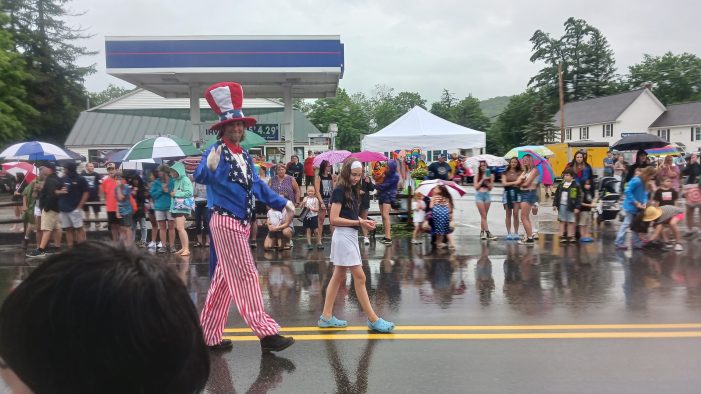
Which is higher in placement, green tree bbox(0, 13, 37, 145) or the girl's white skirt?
green tree bbox(0, 13, 37, 145)

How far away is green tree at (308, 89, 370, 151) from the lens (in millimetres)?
61000

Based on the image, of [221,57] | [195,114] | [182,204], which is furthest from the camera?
[195,114]

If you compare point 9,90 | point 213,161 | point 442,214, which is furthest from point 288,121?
point 9,90

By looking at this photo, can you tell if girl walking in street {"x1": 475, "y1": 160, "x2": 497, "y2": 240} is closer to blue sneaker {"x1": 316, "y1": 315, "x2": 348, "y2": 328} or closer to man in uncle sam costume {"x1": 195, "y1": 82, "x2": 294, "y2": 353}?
blue sneaker {"x1": 316, "y1": 315, "x2": 348, "y2": 328}

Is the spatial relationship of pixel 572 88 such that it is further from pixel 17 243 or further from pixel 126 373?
pixel 126 373

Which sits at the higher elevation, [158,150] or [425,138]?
[425,138]

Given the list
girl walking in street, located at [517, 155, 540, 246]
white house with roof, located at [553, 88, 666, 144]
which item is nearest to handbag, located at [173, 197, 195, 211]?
girl walking in street, located at [517, 155, 540, 246]

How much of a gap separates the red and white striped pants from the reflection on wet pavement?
405mm

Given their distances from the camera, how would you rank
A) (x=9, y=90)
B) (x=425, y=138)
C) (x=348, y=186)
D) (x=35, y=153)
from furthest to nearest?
1. (x=9, y=90)
2. (x=425, y=138)
3. (x=35, y=153)
4. (x=348, y=186)

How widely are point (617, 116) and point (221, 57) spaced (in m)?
53.5

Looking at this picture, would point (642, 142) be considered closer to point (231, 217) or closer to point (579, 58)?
point (231, 217)

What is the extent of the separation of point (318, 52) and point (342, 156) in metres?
3.75

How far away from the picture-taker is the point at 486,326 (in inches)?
223

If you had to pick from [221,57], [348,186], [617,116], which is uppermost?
[617,116]
